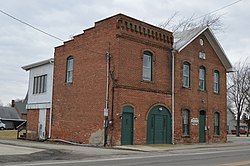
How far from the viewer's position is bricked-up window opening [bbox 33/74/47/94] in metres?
32.4

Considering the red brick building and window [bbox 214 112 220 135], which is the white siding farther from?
window [bbox 214 112 220 135]

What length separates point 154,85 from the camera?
89.7ft

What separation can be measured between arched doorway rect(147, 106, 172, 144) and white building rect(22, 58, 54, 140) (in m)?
8.68

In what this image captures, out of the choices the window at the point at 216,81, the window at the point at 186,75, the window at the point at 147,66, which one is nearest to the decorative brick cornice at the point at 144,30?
the window at the point at 147,66

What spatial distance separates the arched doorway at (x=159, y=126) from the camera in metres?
26.8

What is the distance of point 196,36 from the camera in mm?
31172

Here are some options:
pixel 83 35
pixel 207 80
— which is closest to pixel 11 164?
pixel 83 35

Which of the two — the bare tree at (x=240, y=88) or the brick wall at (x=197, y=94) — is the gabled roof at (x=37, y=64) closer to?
the brick wall at (x=197, y=94)

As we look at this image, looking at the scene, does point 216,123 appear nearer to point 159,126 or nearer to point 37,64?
point 159,126

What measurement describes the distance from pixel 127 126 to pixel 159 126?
332 centimetres

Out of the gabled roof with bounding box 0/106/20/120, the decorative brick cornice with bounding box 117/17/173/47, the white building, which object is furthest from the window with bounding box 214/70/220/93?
the gabled roof with bounding box 0/106/20/120

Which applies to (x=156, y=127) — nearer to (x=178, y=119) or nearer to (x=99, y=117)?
(x=178, y=119)

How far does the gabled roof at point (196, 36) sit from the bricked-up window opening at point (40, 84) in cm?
1155

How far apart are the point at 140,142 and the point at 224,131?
1176cm
